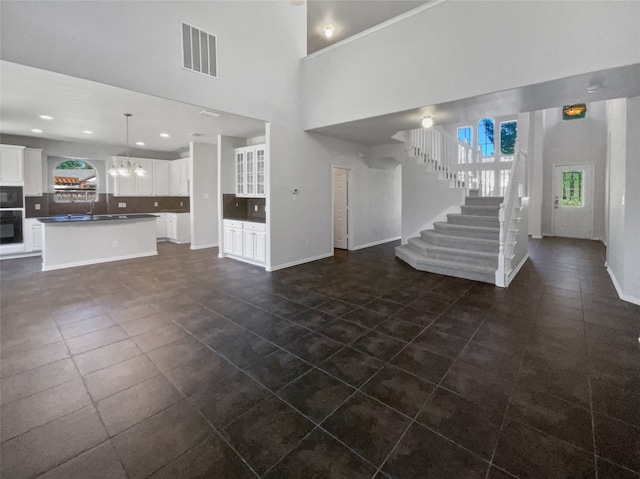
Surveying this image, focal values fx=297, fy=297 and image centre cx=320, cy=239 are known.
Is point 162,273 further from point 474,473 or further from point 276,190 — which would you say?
point 474,473

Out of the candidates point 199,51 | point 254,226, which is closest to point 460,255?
point 254,226

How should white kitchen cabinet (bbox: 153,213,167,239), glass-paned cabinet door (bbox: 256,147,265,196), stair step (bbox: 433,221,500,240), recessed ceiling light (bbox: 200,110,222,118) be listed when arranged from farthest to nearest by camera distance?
white kitchen cabinet (bbox: 153,213,167,239) < glass-paned cabinet door (bbox: 256,147,265,196) < stair step (bbox: 433,221,500,240) < recessed ceiling light (bbox: 200,110,222,118)

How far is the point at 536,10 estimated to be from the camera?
3357 millimetres

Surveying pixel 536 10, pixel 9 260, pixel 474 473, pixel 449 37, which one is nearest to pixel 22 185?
pixel 9 260

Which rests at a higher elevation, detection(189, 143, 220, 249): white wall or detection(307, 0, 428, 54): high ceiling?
detection(307, 0, 428, 54): high ceiling

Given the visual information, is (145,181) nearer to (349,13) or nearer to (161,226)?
(161,226)

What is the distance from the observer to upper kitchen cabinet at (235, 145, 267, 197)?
20.7 feet

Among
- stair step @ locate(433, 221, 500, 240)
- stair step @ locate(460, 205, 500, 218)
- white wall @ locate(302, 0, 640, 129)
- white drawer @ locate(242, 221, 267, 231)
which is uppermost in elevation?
white wall @ locate(302, 0, 640, 129)

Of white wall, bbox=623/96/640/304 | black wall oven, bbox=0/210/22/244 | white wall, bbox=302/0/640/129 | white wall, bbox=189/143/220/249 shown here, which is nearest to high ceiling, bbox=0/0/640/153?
white wall, bbox=302/0/640/129

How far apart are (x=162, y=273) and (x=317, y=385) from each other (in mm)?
4300

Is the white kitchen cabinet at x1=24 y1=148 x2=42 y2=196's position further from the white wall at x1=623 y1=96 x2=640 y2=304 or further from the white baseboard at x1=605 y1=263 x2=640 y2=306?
the white baseboard at x1=605 y1=263 x2=640 y2=306

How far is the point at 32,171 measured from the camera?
7.02 m

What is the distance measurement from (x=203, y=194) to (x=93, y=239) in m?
2.57

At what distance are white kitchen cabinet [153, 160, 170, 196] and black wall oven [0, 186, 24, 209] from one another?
2.98 metres
